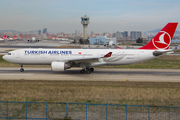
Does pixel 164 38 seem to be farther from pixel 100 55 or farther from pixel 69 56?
pixel 69 56

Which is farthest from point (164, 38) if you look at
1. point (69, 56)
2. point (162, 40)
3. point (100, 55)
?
point (69, 56)

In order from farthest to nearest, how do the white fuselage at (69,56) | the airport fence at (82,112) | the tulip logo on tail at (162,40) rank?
the tulip logo on tail at (162,40) → the white fuselage at (69,56) → the airport fence at (82,112)

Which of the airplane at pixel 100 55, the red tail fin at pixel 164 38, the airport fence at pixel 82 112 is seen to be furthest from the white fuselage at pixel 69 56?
the airport fence at pixel 82 112

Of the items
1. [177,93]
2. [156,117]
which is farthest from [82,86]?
[156,117]

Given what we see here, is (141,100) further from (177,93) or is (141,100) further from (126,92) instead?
(177,93)

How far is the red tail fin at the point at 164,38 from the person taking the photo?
36219 millimetres

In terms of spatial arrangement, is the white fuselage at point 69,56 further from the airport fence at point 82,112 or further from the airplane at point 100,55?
the airport fence at point 82,112

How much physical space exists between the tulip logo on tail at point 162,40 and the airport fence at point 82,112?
2085cm

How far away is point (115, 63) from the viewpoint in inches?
1436

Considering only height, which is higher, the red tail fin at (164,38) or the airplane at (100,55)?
the red tail fin at (164,38)

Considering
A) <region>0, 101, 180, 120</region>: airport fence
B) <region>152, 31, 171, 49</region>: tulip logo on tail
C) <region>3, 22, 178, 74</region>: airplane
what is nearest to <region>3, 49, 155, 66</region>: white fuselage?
<region>3, 22, 178, 74</region>: airplane

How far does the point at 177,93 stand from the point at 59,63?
17.1 meters

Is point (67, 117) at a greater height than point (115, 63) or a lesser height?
lesser

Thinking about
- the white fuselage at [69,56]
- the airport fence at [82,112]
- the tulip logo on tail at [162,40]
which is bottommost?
the airport fence at [82,112]
